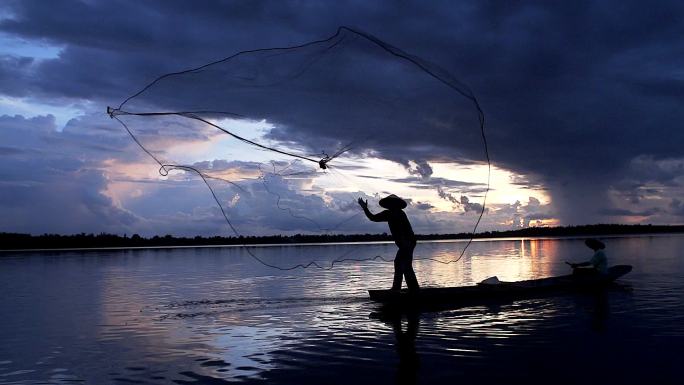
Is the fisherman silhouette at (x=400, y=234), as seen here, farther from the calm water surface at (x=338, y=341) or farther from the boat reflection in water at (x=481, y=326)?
the calm water surface at (x=338, y=341)

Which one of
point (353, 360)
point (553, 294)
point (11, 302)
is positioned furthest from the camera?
point (11, 302)

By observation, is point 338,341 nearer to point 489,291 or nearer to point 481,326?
point 481,326

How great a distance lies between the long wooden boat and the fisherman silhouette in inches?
14.5

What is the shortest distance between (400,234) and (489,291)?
12.1 ft

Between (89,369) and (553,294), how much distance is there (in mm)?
14555

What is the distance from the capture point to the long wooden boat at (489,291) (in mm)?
15906

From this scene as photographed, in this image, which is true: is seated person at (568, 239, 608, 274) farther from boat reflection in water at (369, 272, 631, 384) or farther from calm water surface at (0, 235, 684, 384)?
boat reflection in water at (369, 272, 631, 384)

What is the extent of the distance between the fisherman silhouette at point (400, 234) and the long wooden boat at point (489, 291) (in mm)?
367

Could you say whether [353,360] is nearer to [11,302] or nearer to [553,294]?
[553,294]

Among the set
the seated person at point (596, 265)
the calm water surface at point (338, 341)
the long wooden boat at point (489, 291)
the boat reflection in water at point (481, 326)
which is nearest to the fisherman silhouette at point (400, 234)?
the long wooden boat at point (489, 291)

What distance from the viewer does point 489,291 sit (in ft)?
→ 58.0

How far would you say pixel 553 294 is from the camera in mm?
19141

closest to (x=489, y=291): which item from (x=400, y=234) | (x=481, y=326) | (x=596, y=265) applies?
(x=400, y=234)

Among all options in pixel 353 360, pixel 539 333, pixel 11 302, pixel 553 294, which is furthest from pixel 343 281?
pixel 353 360
